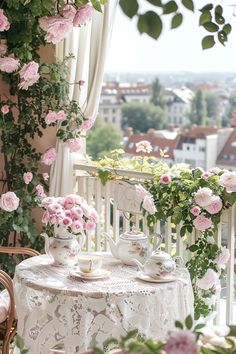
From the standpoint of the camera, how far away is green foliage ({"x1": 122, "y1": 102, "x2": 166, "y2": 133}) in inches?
159

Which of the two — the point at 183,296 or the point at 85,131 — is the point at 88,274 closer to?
the point at 183,296

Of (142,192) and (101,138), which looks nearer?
(142,192)

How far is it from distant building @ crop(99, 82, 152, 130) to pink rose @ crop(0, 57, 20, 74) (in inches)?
26.6

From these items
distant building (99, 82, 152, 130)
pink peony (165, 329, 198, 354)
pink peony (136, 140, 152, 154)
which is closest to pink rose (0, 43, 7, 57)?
distant building (99, 82, 152, 130)

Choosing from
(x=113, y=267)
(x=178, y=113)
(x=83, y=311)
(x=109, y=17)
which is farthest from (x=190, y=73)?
(x=83, y=311)

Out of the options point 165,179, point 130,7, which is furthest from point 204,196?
point 130,7

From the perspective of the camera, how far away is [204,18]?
1.26 m

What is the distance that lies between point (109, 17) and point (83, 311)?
1.90 meters

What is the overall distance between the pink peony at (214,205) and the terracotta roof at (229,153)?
1.49 feet

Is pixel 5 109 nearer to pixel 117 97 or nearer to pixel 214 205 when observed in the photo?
pixel 117 97

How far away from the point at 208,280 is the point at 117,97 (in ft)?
4.80

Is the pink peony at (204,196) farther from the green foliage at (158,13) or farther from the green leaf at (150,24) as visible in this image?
the green leaf at (150,24)

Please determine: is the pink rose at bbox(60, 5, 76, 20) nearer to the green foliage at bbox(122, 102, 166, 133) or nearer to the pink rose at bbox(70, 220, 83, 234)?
the green foliage at bbox(122, 102, 166, 133)

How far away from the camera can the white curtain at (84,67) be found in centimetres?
388
